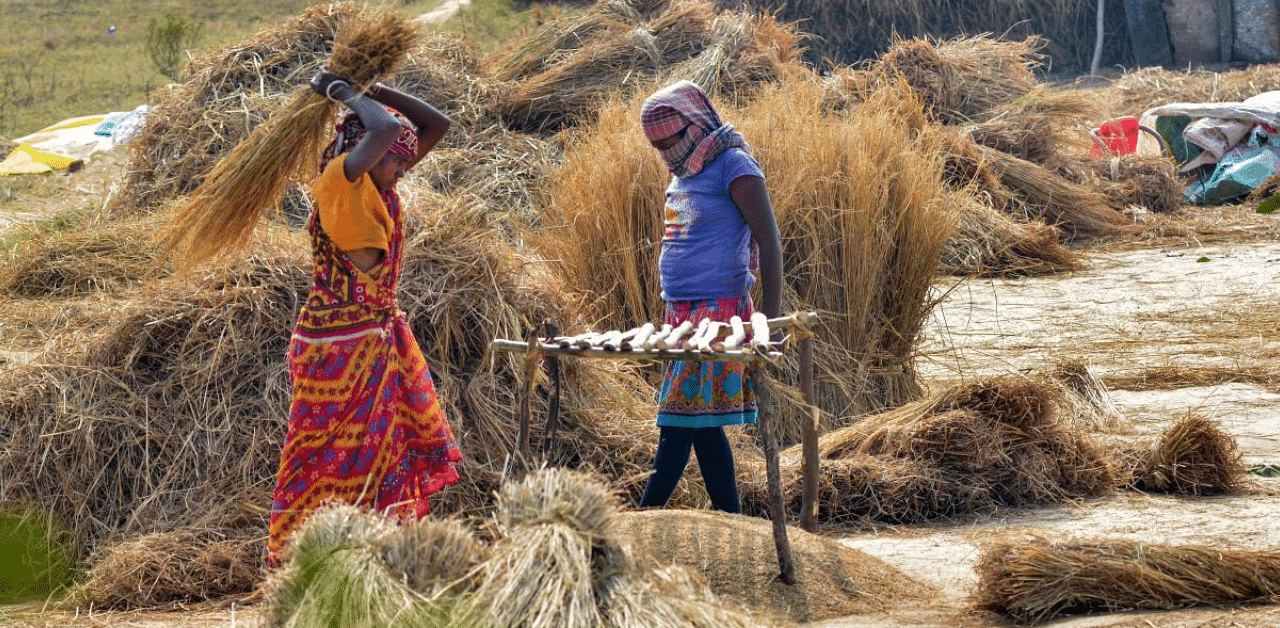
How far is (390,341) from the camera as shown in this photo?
356 centimetres

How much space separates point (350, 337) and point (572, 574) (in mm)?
1412

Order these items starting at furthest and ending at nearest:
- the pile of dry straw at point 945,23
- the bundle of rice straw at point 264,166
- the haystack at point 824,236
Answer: the pile of dry straw at point 945,23 < the haystack at point 824,236 < the bundle of rice straw at point 264,166

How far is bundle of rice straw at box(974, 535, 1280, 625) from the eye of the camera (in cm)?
329

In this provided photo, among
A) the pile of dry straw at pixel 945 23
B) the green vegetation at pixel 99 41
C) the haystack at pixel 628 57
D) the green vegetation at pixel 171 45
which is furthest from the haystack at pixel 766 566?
the green vegetation at pixel 171 45

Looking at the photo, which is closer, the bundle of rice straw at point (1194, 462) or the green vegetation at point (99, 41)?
the bundle of rice straw at point (1194, 462)

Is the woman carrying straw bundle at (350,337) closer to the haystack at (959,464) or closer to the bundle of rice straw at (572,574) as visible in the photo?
the bundle of rice straw at (572,574)

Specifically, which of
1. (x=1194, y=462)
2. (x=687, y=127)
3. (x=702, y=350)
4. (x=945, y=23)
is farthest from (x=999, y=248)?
(x=945, y=23)

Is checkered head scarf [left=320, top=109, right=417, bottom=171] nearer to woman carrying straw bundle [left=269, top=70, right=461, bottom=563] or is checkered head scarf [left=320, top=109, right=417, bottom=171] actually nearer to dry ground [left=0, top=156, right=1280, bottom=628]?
woman carrying straw bundle [left=269, top=70, right=461, bottom=563]

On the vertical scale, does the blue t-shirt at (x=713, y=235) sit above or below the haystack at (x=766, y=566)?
above

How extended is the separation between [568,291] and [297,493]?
2.15 metres

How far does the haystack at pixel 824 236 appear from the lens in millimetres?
5480

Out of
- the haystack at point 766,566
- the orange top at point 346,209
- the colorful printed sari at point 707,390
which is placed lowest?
the haystack at point 766,566

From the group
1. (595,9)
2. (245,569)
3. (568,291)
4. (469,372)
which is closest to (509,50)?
(595,9)

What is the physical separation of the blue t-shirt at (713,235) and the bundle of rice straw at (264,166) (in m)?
0.84
